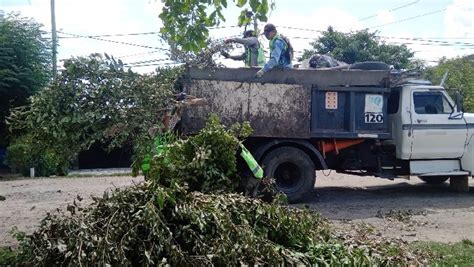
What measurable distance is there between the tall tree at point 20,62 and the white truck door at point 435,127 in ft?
41.5

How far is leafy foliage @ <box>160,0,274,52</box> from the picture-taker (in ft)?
17.7

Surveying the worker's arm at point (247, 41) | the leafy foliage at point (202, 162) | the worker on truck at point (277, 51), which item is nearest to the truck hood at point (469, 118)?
the worker on truck at point (277, 51)

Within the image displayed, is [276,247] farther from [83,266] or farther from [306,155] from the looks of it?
[306,155]

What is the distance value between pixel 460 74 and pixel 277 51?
70.1 feet

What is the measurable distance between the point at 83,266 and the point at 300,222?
6.40 feet

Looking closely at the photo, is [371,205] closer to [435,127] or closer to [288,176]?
[288,176]

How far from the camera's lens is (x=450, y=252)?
598 centimetres

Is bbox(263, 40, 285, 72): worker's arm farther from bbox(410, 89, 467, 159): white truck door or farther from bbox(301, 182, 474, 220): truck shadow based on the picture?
bbox(410, 89, 467, 159): white truck door

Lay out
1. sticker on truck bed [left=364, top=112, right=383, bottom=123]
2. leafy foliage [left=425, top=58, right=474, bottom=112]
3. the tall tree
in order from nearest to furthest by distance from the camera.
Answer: sticker on truck bed [left=364, top=112, right=383, bottom=123] → the tall tree → leafy foliage [left=425, top=58, right=474, bottom=112]

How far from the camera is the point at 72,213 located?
4.70 m

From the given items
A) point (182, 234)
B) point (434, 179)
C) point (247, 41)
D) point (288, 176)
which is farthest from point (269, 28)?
point (182, 234)

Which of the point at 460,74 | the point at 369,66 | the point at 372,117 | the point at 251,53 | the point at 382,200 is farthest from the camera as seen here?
the point at 460,74

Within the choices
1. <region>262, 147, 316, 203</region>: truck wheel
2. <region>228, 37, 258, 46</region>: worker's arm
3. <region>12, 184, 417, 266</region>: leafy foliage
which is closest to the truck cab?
<region>262, 147, 316, 203</region>: truck wheel

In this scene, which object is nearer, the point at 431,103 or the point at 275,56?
the point at 275,56
